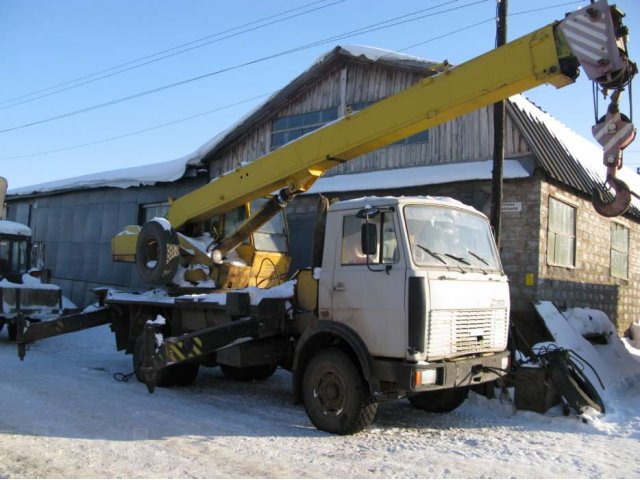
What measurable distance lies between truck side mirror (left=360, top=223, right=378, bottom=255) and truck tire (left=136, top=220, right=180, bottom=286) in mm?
3834

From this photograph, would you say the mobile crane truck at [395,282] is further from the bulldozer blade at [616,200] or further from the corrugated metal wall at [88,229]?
the corrugated metal wall at [88,229]

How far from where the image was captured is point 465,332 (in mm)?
5844

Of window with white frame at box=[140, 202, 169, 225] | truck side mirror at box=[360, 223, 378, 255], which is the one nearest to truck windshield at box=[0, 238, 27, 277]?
window with white frame at box=[140, 202, 169, 225]

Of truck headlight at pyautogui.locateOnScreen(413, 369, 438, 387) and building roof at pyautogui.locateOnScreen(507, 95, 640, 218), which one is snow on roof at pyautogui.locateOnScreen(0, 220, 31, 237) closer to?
building roof at pyautogui.locateOnScreen(507, 95, 640, 218)

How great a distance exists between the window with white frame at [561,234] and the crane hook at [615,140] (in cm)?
562

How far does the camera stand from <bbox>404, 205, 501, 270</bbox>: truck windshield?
5.78m

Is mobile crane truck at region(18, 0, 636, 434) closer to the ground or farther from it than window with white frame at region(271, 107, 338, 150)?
closer to the ground

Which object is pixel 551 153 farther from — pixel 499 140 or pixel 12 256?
pixel 12 256

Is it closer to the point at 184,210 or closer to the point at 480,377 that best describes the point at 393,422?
the point at 480,377

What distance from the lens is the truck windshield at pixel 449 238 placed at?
19.0 feet

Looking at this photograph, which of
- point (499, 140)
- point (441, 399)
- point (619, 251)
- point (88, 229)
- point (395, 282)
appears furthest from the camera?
point (88, 229)

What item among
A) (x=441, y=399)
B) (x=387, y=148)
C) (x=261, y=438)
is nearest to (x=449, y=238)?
(x=441, y=399)

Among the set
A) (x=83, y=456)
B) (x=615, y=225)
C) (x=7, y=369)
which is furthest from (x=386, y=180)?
(x=83, y=456)

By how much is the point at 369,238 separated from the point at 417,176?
691 centimetres
